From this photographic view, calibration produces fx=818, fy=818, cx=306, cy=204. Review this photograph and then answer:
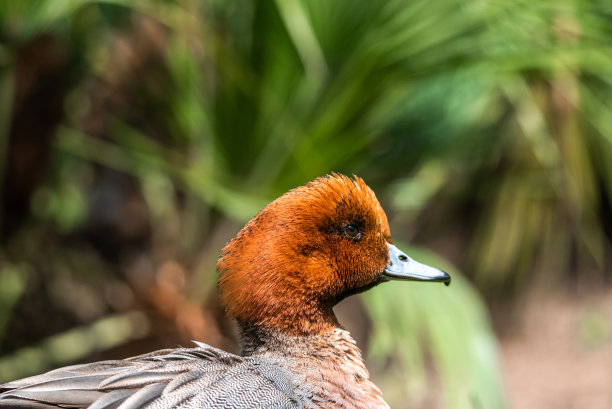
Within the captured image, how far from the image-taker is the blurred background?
241 cm

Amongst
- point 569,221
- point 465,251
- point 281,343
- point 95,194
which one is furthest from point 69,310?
point 569,221

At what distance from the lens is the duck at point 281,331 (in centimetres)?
145

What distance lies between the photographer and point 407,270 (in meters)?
1.84

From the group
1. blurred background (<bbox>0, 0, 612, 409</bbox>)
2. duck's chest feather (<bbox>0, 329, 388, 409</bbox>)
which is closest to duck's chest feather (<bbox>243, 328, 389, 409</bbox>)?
duck's chest feather (<bbox>0, 329, 388, 409</bbox>)

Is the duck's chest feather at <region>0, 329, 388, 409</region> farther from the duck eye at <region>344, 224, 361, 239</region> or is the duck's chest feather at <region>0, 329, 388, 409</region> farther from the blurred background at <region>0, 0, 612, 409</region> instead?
the blurred background at <region>0, 0, 612, 409</region>

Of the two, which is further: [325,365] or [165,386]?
[325,365]

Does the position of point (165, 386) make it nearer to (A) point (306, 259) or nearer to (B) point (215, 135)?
(A) point (306, 259)

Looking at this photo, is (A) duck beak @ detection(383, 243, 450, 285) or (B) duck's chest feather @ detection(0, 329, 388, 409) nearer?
(B) duck's chest feather @ detection(0, 329, 388, 409)

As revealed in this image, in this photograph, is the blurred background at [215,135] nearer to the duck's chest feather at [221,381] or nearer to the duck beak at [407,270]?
the duck beak at [407,270]

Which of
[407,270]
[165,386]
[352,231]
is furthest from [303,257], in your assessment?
[165,386]

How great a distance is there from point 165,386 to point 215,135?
48.8 inches

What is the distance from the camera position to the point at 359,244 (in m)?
1.81

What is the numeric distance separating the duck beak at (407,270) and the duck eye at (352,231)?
94mm

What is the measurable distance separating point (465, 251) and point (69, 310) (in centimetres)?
221
